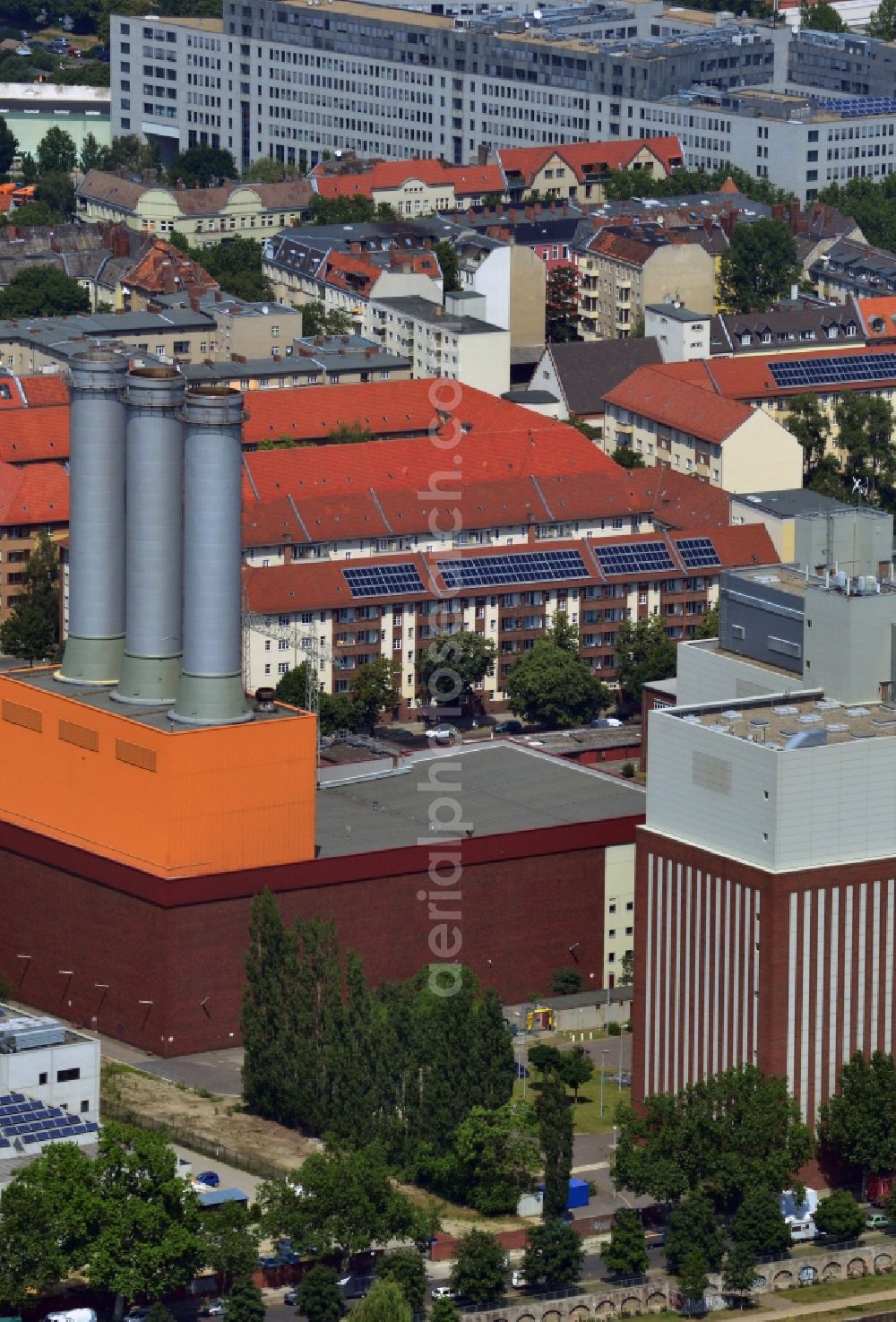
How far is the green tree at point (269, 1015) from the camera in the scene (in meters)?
146

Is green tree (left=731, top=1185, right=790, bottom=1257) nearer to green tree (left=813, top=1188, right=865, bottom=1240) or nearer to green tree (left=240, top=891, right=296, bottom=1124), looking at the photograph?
green tree (left=813, top=1188, right=865, bottom=1240)

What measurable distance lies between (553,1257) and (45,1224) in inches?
590

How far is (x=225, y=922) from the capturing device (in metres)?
153

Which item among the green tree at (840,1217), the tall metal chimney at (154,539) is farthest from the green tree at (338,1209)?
the tall metal chimney at (154,539)

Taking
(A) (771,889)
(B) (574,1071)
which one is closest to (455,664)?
(B) (574,1071)

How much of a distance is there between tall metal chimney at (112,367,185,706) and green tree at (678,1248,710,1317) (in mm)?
31303

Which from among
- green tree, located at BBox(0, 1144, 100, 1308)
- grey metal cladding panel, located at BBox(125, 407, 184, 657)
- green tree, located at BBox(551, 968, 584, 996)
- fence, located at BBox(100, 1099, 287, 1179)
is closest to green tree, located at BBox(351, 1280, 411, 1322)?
green tree, located at BBox(0, 1144, 100, 1308)

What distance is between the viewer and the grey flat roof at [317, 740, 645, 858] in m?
159

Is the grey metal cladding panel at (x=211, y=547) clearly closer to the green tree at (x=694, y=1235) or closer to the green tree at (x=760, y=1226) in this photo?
the green tree at (x=694, y=1235)

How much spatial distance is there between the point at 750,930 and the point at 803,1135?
6324 mm

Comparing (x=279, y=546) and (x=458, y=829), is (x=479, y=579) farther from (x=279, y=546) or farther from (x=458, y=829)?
(x=458, y=829)

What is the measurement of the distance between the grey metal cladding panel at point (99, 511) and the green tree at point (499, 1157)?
26.9 metres

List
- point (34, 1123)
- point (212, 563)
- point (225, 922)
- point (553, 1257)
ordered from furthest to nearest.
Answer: point (225, 922) < point (212, 563) < point (34, 1123) < point (553, 1257)

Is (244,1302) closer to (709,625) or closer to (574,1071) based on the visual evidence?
(574,1071)
